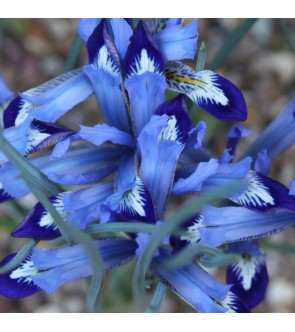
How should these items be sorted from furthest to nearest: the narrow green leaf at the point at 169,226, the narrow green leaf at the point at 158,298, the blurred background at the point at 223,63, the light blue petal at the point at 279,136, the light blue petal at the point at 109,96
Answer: the blurred background at the point at 223,63 < the light blue petal at the point at 279,136 < the light blue petal at the point at 109,96 < the narrow green leaf at the point at 158,298 < the narrow green leaf at the point at 169,226

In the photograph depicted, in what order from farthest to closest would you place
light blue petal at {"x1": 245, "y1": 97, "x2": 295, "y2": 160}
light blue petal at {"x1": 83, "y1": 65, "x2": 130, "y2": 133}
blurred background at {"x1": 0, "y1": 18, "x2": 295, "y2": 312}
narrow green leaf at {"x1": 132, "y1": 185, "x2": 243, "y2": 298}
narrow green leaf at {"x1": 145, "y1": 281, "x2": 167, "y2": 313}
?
blurred background at {"x1": 0, "y1": 18, "x2": 295, "y2": 312} < light blue petal at {"x1": 245, "y1": 97, "x2": 295, "y2": 160} < light blue petal at {"x1": 83, "y1": 65, "x2": 130, "y2": 133} < narrow green leaf at {"x1": 145, "y1": 281, "x2": 167, "y2": 313} < narrow green leaf at {"x1": 132, "y1": 185, "x2": 243, "y2": 298}

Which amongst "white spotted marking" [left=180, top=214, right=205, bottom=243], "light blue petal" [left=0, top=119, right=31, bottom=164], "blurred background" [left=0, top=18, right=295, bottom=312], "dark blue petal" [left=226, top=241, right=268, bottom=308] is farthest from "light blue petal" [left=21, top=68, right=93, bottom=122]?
"blurred background" [left=0, top=18, right=295, bottom=312]

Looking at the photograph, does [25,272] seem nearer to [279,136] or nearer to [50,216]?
[50,216]

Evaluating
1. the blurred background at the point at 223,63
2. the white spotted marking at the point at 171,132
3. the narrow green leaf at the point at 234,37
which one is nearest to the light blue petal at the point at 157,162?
the white spotted marking at the point at 171,132

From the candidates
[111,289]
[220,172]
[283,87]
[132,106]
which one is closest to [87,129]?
[132,106]

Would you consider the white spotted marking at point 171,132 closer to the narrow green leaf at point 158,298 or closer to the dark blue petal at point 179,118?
the dark blue petal at point 179,118

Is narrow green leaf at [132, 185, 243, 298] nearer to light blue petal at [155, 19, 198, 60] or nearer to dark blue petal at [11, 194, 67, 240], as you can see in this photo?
dark blue petal at [11, 194, 67, 240]
